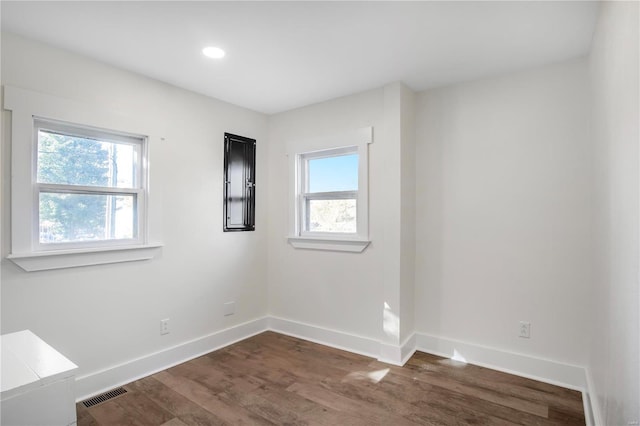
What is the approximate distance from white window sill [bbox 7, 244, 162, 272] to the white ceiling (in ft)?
4.64

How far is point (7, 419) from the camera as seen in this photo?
3.53ft

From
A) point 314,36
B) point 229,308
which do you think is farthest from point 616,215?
point 229,308

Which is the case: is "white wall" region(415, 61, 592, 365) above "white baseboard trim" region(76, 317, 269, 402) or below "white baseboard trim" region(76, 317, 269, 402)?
above

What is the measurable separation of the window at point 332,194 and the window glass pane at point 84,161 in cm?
161

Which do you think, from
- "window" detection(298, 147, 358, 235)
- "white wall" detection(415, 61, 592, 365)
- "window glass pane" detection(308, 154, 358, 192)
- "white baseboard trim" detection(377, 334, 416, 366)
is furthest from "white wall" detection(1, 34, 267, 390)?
"white wall" detection(415, 61, 592, 365)

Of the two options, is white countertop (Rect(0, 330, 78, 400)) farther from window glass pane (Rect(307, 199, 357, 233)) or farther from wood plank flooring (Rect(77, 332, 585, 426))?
window glass pane (Rect(307, 199, 357, 233))

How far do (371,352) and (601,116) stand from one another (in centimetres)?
250

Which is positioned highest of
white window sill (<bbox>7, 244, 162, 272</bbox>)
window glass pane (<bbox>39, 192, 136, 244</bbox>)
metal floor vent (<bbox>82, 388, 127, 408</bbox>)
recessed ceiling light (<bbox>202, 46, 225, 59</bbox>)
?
recessed ceiling light (<bbox>202, 46, 225, 59</bbox>)

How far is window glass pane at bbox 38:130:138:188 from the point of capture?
2326 millimetres

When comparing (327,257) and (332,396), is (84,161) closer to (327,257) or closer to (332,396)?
(327,257)

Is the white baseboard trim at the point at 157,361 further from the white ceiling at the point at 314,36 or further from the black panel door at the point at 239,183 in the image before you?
the white ceiling at the point at 314,36

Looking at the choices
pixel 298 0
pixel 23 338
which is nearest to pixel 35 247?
pixel 23 338

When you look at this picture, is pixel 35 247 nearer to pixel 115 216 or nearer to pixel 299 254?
pixel 115 216

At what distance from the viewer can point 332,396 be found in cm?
243
